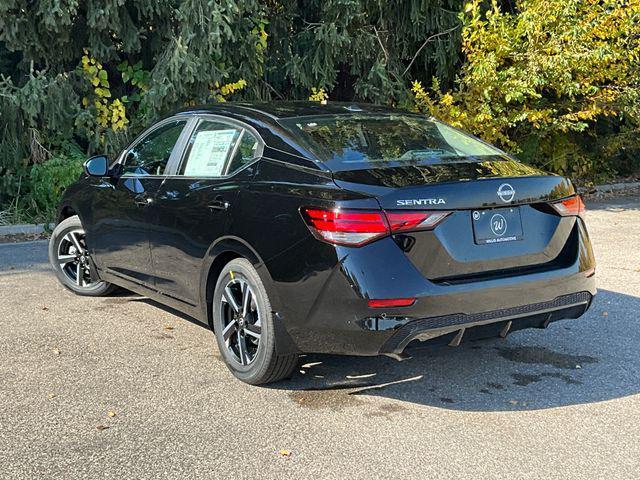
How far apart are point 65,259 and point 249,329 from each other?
2983 millimetres

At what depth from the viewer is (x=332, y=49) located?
37.6ft

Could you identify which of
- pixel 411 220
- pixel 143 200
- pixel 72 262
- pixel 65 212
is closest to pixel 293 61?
pixel 65 212

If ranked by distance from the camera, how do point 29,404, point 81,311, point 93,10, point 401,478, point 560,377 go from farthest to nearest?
point 93,10
point 81,311
point 560,377
point 29,404
point 401,478

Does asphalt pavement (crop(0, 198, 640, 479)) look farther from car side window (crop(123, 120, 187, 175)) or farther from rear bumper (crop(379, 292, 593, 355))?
car side window (crop(123, 120, 187, 175))

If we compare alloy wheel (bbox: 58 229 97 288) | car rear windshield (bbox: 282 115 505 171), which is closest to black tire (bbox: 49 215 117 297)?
alloy wheel (bbox: 58 229 97 288)

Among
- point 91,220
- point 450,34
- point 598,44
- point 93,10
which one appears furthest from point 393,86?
point 91,220

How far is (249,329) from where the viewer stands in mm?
4363

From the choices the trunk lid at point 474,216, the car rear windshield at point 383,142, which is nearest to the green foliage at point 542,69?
the car rear windshield at point 383,142

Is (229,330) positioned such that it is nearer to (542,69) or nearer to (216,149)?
(216,149)

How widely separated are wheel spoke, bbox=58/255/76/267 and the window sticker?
7.15 feet

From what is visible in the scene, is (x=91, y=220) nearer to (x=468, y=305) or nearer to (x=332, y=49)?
(x=468, y=305)

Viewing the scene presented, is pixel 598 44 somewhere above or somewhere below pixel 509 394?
above

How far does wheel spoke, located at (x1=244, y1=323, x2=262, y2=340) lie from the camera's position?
427cm

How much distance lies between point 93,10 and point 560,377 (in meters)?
8.02
